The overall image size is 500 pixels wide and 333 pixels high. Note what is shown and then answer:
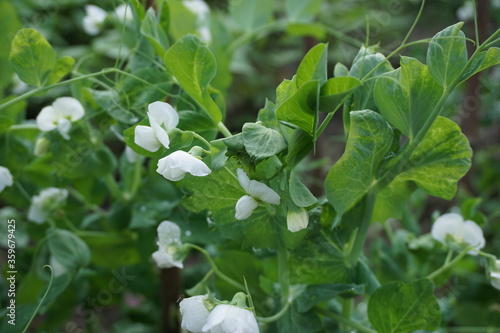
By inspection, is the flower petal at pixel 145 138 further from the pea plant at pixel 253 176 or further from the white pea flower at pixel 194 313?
the white pea flower at pixel 194 313

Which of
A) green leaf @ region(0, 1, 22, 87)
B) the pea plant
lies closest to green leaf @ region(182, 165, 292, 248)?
the pea plant

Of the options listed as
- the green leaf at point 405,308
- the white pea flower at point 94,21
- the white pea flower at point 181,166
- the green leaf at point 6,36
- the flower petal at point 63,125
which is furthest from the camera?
the white pea flower at point 94,21

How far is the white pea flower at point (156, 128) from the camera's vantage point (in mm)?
460

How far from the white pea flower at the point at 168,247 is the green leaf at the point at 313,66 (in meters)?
0.23

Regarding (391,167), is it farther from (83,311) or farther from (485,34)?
(485,34)

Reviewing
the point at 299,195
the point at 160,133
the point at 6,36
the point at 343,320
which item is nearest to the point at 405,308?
the point at 343,320

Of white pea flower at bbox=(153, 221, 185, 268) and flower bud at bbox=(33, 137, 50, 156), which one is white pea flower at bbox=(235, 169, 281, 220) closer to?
white pea flower at bbox=(153, 221, 185, 268)

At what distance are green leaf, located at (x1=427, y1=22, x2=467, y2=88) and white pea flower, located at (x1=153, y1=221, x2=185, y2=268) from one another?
1.03 ft

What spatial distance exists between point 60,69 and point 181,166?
0.90 ft

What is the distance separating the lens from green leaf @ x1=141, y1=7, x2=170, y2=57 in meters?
0.57

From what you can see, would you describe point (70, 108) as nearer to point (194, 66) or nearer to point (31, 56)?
point (31, 56)

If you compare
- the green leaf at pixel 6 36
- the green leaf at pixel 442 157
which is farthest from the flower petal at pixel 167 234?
the green leaf at pixel 6 36

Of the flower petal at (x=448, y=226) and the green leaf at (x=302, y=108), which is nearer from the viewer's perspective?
the green leaf at (x=302, y=108)

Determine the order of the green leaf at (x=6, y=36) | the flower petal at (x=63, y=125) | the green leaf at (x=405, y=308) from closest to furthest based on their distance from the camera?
the green leaf at (x=405, y=308) < the flower petal at (x=63, y=125) < the green leaf at (x=6, y=36)
